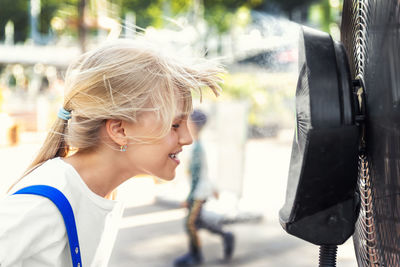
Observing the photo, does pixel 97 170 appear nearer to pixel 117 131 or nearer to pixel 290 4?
pixel 117 131

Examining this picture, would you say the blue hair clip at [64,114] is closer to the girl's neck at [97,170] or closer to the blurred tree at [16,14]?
the girl's neck at [97,170]

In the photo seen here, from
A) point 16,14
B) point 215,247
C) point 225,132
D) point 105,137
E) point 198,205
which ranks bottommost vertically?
point 215,247

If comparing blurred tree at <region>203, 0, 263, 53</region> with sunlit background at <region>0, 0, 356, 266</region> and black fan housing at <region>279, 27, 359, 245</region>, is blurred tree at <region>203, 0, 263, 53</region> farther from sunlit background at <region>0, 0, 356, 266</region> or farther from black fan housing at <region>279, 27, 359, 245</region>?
black fan housing at <region>279, 27, 359, 245</region>

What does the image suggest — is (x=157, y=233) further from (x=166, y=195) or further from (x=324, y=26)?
(x=324, y=26)

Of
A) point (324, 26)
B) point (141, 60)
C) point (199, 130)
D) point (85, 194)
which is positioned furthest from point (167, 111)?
point (324, 26)

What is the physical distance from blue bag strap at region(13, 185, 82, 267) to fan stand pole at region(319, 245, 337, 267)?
52cm

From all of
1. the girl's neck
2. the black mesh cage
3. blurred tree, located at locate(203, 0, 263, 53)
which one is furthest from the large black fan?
blurred tree, located at locate(203, 0, 263, 53)

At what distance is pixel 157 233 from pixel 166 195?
1606mm

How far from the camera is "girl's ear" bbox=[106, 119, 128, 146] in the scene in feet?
4.12

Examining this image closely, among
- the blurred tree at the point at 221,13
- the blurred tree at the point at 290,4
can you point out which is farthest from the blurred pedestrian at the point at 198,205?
the blurred tree at the point at 290,4

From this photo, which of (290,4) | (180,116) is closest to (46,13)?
(290,4)

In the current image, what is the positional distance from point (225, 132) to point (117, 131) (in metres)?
5.13

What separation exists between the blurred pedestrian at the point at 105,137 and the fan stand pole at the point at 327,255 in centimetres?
45

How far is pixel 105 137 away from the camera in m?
1.29
